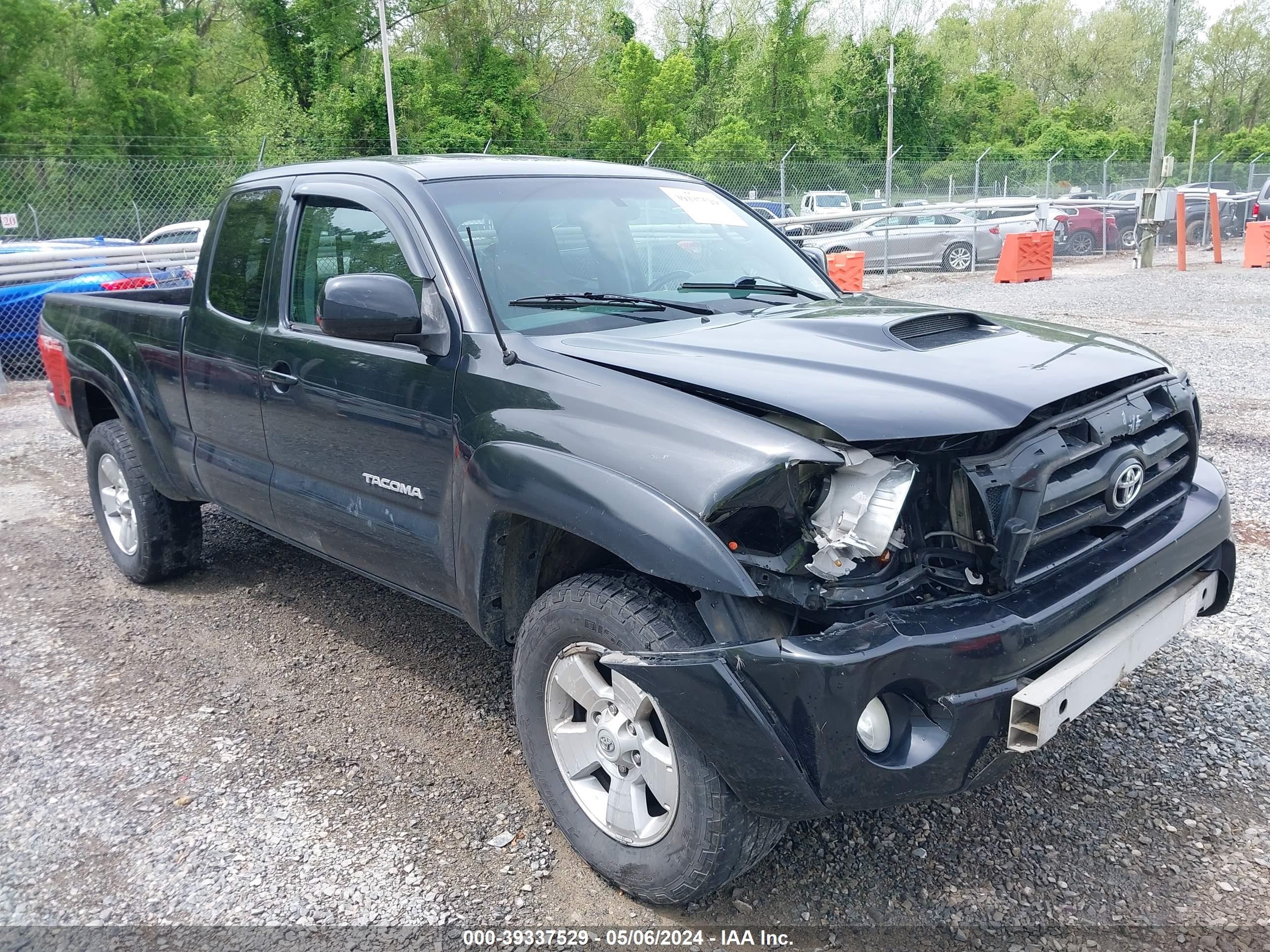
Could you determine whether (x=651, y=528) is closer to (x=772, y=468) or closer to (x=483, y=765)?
(x=772, y=468)

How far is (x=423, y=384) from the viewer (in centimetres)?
318

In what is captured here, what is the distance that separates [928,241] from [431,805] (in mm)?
19968

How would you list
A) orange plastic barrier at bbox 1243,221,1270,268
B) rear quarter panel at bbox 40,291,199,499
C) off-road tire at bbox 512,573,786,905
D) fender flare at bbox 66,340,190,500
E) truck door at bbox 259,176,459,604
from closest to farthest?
1. off-road tire at bbox 512,573,786,905
2. truck door at bbox 259,176,459,604
3. rear quarter panel at bbox 40,291,199,499
4. fender flare at bbox 66,340,190,500
5. orange plastic barrier at bbox 1243,221,1270,268

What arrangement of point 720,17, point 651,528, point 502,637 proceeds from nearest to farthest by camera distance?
point 651,528
point 502,637
point 720,17

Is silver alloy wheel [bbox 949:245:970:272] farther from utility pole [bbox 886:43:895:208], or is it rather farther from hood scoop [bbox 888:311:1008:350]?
hood scoop [bbox 888:311:1008:350]

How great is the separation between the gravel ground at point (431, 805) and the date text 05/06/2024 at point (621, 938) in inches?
1.3

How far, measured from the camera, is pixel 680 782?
8.21 feet

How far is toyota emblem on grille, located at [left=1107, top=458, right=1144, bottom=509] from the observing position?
266cm

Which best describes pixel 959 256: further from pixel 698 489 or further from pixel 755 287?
pixel 698 489

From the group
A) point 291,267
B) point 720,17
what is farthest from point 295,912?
point 720,17

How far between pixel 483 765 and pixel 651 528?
1442mm

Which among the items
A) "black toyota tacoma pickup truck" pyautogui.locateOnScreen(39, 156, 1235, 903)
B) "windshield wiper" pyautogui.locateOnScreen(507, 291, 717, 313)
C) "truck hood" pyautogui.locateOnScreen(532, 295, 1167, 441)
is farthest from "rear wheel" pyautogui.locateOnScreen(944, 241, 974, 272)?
"windshield wiper" pyautogui.locateOnScreen(507, 291, 717, 313)

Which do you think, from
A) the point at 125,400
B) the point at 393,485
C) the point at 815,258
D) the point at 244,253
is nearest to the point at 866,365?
the point at 393,485

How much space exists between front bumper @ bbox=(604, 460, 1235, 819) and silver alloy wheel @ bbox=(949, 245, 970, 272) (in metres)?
20.1
